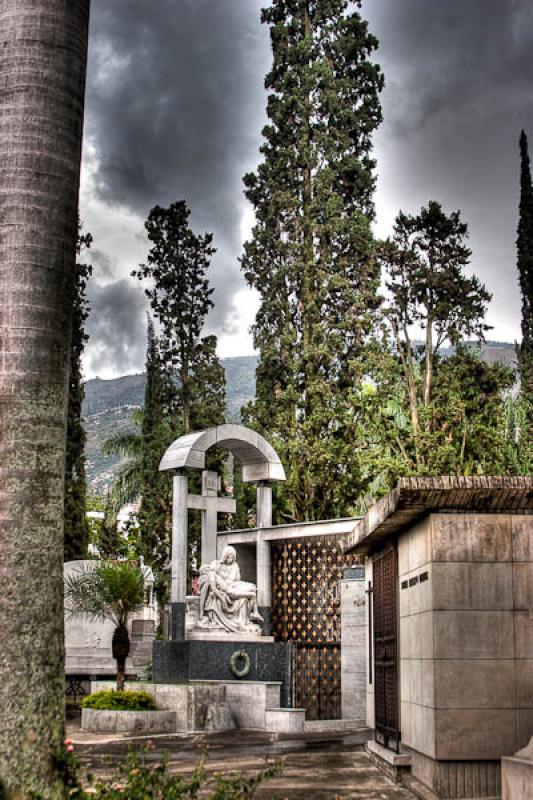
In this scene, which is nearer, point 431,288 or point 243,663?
point 243,663

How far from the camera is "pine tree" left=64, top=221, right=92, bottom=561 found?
28.8 m

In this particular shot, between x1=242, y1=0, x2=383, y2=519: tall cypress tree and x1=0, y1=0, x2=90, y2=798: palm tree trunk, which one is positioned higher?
x1=242, y1=0, x2=383, y2=519: tall cypress tree

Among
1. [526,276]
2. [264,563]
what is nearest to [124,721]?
[264,563]

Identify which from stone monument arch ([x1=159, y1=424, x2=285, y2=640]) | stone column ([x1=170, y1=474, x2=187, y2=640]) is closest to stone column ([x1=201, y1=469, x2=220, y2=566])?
stone monument arch ([x1=159, y1=424, x2=285, y2=640])

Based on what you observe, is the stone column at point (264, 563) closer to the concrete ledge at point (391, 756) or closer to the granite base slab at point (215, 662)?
the granite base slab at point (215, 662)

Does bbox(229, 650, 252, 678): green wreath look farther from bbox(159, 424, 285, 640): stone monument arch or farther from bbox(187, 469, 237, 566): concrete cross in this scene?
bbox(187, 469, 237, 566): concrete cross

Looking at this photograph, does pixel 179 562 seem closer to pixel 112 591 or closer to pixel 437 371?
pixel 112 591

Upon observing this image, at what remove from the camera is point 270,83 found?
1244 inches

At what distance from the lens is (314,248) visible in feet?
98.1

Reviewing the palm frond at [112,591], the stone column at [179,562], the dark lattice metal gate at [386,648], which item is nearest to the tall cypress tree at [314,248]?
the stone column at [179,562]

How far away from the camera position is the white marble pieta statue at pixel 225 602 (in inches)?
707

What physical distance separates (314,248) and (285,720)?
54.5 ft

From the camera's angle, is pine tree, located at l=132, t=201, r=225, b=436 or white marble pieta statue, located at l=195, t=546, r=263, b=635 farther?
pine tree, located at l=132, t=201, r=225, b=436

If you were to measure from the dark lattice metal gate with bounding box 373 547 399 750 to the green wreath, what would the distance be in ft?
18.5
